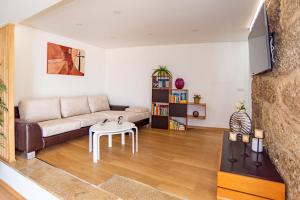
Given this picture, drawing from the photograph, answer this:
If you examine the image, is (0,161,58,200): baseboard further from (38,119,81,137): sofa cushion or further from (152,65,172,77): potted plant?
(152,65,172,77): potted plant

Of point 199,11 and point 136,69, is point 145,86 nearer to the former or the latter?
point 136,69

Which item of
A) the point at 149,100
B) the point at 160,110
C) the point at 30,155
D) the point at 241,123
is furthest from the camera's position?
the point at 149,100

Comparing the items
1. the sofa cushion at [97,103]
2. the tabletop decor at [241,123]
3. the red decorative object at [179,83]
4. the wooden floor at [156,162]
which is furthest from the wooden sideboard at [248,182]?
the sofa cushion at [97,103]

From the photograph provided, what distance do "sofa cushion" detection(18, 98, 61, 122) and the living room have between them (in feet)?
0.07

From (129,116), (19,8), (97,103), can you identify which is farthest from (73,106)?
(19,8)

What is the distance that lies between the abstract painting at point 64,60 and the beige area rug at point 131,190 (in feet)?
9.76

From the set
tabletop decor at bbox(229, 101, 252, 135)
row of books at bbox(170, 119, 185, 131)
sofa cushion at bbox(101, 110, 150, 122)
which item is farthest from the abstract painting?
tabletop decor at bbox(229, 101, 252, 135)

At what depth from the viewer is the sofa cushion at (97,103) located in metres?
4.48

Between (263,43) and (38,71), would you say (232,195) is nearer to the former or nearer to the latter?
(263,43)

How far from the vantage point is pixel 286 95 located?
1.32 metres

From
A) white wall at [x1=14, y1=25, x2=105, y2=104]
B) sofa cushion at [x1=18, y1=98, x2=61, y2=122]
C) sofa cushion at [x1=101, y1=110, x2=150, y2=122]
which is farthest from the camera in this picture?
sofa cushion at [x1=101, y1=110, x2=150, y2=122]

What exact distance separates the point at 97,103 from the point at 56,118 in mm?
1217

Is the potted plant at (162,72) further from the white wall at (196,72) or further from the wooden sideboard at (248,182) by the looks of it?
the wooden sideboard at (248,182)

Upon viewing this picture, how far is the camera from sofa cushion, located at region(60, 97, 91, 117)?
12.4 feet
